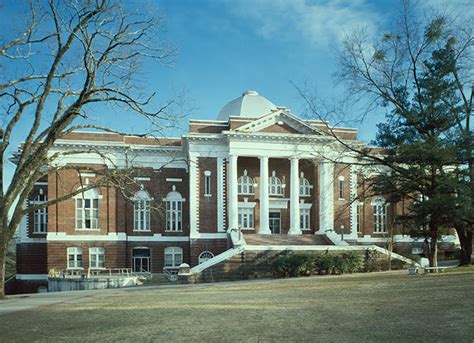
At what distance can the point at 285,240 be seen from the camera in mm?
42844

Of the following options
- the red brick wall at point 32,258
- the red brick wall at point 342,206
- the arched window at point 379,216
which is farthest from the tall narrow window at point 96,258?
the arched window at point 379,216

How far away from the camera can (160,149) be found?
47.0 m

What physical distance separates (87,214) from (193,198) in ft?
29.0

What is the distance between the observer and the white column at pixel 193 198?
4512cm

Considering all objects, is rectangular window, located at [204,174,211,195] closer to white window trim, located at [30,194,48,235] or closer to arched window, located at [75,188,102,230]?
arched window, located at [75,188,102,230]

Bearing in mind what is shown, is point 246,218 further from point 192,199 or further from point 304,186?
point 304,186

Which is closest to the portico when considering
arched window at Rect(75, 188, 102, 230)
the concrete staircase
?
the concrete staircase

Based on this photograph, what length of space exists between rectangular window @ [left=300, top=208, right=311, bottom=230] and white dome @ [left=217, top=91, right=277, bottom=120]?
1007 cm

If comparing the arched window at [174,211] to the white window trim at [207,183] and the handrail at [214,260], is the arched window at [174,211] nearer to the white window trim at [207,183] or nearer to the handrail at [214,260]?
the white window trim at [207,183]

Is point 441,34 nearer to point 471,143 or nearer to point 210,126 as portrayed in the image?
point 471,143

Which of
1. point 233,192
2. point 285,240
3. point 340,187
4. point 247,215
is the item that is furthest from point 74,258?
point 340,187

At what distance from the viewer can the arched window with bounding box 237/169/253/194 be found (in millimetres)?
47219

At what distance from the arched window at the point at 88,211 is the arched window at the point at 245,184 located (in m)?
11.5

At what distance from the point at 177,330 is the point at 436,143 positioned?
59.2 feet
